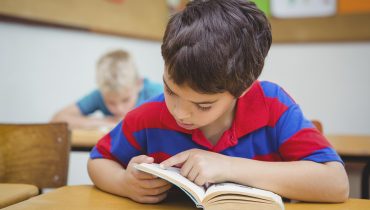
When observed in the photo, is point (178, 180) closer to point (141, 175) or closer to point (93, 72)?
point (141, 175)

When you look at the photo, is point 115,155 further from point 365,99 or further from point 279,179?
point 365,99

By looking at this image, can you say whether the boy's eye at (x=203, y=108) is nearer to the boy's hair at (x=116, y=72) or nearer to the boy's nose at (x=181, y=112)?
the boy's nose at (x=181, y=112)

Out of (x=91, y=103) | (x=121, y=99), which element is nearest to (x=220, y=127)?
(x=121, y=99)

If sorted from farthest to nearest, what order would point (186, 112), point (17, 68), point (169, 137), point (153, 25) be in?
point (153, 25)
point (17, 68)
point (169, 137)
point (186, 112)

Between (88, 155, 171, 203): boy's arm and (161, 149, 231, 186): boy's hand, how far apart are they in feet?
0.19

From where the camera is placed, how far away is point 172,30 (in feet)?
3.03

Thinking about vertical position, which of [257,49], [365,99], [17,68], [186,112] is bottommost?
[365,99]

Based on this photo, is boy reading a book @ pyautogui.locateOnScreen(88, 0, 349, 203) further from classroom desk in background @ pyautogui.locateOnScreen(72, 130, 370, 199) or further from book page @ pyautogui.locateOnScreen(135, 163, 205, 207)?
classroom desk in background @ pyautogui.locateOnScreen(72, 130, 370, 199)

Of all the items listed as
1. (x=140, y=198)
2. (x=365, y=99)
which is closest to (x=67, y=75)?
(x=365, y=99)

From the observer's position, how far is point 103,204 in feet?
3.10

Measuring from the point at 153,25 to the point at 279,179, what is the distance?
120 inches

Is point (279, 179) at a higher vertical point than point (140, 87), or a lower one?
higher

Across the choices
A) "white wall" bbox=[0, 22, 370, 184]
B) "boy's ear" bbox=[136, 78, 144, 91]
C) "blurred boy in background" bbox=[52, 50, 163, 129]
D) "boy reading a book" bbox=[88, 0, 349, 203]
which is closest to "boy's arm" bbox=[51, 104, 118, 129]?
"blurred boy in background" bbox=[52, 50, 163, 129]

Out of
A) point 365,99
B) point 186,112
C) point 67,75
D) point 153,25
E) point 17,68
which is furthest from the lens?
point 153,25
